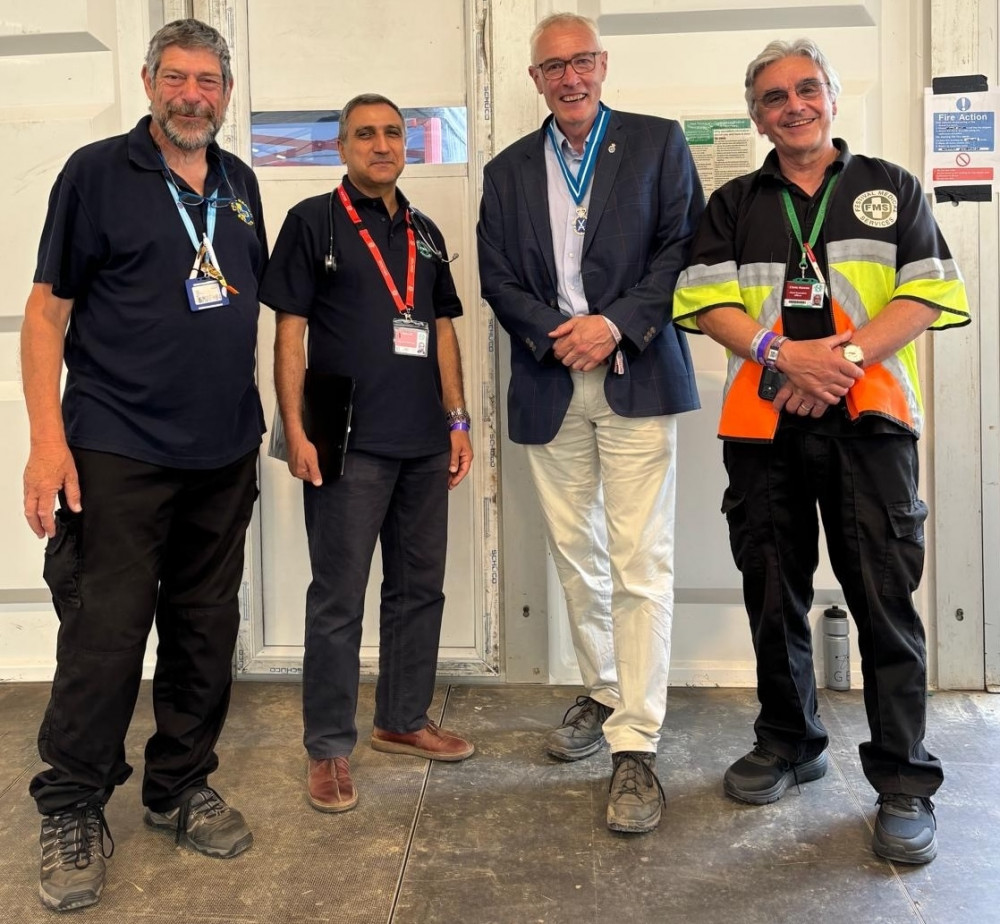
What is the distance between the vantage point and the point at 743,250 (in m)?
2.07

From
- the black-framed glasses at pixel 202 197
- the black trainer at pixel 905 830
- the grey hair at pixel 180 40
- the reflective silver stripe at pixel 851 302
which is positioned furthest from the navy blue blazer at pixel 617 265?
the black trainer at pixel 905 830

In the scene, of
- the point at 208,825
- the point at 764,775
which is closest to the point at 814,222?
the point at 764,775

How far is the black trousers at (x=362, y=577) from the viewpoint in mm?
2256

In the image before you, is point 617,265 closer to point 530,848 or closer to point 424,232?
point 424,232

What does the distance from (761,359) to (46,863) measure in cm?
186

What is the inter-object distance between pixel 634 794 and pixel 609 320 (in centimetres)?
112

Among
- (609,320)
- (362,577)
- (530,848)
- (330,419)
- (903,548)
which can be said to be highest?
(609,320)

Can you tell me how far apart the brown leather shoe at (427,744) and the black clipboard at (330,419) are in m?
A: 0.79

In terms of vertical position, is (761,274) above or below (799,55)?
below

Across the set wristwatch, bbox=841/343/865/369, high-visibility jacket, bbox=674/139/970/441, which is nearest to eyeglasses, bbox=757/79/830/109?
high-visibility jacket, bbox=674/139/970/441

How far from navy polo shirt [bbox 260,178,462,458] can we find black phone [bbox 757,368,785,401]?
84 cm

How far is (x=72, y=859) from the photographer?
1849 mm

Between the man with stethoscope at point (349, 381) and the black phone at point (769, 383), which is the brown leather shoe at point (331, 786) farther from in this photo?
the black phone at point (769, 383)

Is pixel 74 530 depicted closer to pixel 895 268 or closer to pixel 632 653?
pixel 632 653
